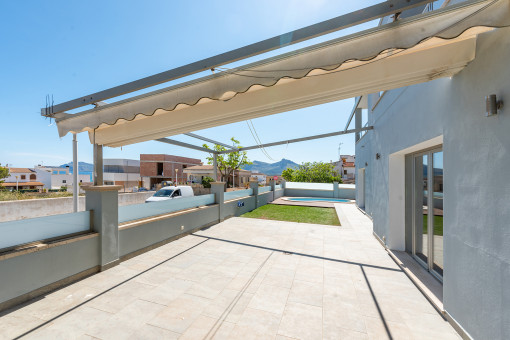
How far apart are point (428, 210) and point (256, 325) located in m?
4.00

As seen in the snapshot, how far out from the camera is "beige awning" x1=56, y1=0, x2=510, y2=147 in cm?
180

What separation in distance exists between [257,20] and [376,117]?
18.2 ft

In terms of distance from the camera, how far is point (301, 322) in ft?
9.26

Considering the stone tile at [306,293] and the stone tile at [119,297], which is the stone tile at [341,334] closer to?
the stone tile at [306,293]

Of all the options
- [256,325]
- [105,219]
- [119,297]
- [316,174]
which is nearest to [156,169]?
[316,174]

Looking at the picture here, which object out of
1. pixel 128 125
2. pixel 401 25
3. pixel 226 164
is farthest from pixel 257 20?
pixel 226 164

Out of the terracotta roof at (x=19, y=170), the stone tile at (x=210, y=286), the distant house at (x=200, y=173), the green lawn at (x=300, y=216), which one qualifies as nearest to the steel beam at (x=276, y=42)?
the stone tile at (x=210, y=286)

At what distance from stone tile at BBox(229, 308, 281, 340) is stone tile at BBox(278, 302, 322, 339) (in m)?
0.11

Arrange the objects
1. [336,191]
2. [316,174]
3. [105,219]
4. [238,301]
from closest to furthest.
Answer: [238,301] < [105,219] < [336,191] < [316,174]

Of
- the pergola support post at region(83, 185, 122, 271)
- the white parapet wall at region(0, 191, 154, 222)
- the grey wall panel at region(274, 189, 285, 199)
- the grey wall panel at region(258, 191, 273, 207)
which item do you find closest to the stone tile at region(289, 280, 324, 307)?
the pergola support post at region(83, 185, 122, 271)

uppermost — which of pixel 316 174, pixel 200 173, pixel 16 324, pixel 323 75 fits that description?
pixel 323 75

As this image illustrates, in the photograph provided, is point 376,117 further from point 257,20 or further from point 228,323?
point 228,323

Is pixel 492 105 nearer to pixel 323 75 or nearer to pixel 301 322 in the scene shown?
pixel 323 75

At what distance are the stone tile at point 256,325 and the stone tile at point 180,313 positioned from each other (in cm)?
65
